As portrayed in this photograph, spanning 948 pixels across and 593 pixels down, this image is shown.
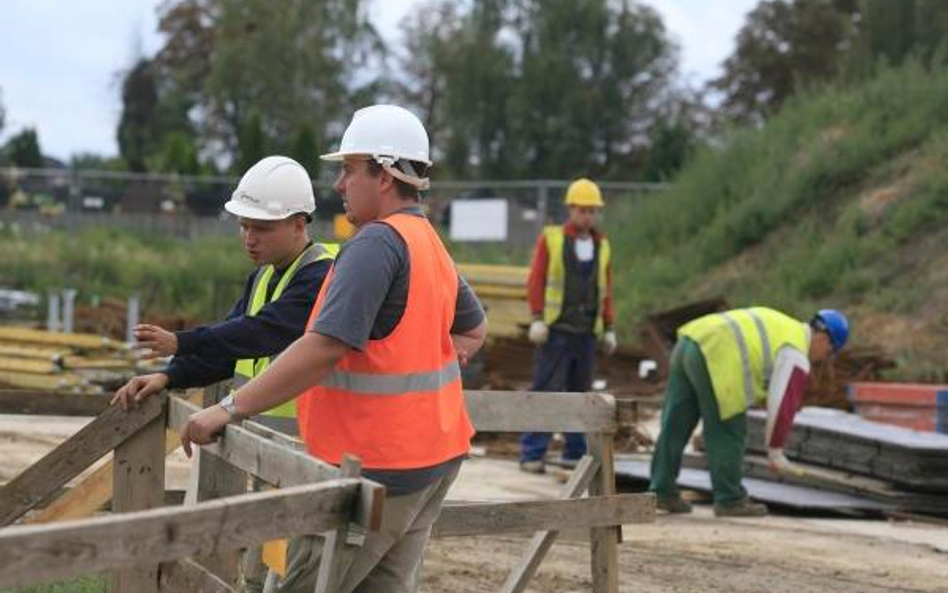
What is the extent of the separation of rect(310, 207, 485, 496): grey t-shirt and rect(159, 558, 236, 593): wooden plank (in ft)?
2.11

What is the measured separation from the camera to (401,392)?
463cm

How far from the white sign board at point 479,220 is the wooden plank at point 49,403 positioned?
2318 cm

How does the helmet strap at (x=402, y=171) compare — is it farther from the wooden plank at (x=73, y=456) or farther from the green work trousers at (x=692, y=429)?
the green work trousers at (x=692, y=429)

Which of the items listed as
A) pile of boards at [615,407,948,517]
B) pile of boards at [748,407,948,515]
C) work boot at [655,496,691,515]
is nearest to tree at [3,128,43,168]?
pile of boards at [615,407,948,517]

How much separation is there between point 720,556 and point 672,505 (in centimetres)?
160

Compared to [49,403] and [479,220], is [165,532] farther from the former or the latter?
[479,220]

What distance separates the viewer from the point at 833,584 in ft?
29.2

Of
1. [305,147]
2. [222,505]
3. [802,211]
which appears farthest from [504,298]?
[305,147]

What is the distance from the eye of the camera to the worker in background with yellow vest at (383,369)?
4.50 m

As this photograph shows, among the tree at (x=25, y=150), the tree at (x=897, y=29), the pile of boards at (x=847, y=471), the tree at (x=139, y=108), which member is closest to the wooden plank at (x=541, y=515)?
the pile of boards at (x=847, y=471)

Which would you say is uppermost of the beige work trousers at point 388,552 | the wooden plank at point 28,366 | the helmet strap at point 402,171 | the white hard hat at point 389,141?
the white hard hat at point 389,141

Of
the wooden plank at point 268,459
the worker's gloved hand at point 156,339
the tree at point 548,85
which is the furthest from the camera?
the tree at point 548,85

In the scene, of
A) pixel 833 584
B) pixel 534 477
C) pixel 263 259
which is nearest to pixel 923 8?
pixel 534 477

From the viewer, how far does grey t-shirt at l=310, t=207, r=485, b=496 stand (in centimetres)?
446
